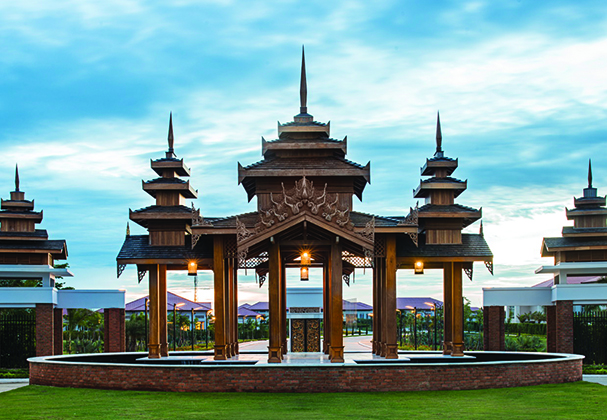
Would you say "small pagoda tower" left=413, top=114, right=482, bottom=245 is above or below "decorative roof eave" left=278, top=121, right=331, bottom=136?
below

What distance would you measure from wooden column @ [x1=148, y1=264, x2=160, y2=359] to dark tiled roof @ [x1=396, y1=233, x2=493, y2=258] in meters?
7.99

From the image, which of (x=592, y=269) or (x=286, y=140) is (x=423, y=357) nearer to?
(x=286, y=140)

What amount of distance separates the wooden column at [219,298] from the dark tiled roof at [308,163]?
2.66 meters

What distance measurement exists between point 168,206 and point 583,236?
16.4 metres

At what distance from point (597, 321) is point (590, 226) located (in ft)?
12.5

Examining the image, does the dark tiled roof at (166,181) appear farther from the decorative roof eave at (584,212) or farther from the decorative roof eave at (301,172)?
the decorative roof eave at (584,212)

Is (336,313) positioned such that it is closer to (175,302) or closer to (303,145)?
(303,145)

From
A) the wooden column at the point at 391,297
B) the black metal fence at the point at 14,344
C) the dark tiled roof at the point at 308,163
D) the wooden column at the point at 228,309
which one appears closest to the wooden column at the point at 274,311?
the wooden column at the point at 228,309

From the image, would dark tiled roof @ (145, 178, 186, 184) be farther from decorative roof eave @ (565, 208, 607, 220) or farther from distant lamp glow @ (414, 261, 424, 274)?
decorative roof eave @ (565, 208, 607, 220)

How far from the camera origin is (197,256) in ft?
78.8

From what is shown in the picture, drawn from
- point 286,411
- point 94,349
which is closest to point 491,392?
point 286,411

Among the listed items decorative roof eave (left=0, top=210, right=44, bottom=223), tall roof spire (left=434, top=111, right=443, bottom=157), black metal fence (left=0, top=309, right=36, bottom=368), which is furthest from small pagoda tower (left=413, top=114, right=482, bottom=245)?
black metal fence (left=0, top=309, right=36, bottom=368)

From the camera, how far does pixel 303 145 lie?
76.8 ft

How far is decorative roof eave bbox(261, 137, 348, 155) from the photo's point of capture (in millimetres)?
23422
